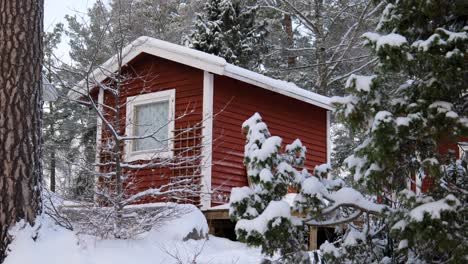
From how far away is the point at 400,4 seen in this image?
12.3ft

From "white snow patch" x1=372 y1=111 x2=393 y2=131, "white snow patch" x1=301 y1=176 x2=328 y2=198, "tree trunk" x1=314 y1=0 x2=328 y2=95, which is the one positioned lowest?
"white snow patch" x1=301 y1=176 x2=328 y2=198

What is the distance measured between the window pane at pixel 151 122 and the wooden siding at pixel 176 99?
0.25m

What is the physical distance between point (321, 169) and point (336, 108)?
823 mm

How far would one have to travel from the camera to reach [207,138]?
899 cm

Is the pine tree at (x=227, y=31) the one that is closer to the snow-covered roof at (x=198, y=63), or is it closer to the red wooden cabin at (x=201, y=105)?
the red wooden cabin at (x=201, y=105)

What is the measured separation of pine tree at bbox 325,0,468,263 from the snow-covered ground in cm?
269

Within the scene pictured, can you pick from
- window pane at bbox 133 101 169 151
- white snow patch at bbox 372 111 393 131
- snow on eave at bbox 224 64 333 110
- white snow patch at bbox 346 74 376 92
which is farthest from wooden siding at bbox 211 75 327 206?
white snow patch at bbox 372 111 393 131

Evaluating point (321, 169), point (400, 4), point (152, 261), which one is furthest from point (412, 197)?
point (152, 261)

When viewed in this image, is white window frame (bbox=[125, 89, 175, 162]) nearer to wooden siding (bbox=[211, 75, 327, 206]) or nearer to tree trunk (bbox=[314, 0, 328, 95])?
wooden siding (bbox=[211, 75, 327, 206])

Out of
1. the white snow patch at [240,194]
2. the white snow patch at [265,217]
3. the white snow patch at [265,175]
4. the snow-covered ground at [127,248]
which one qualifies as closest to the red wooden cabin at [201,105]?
the snow-covered ground at [127,248]

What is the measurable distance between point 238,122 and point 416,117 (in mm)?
6409

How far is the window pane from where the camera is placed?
31.3 ft

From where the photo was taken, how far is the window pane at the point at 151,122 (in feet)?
31.3

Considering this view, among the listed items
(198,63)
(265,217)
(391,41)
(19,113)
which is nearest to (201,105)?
(198,63)
